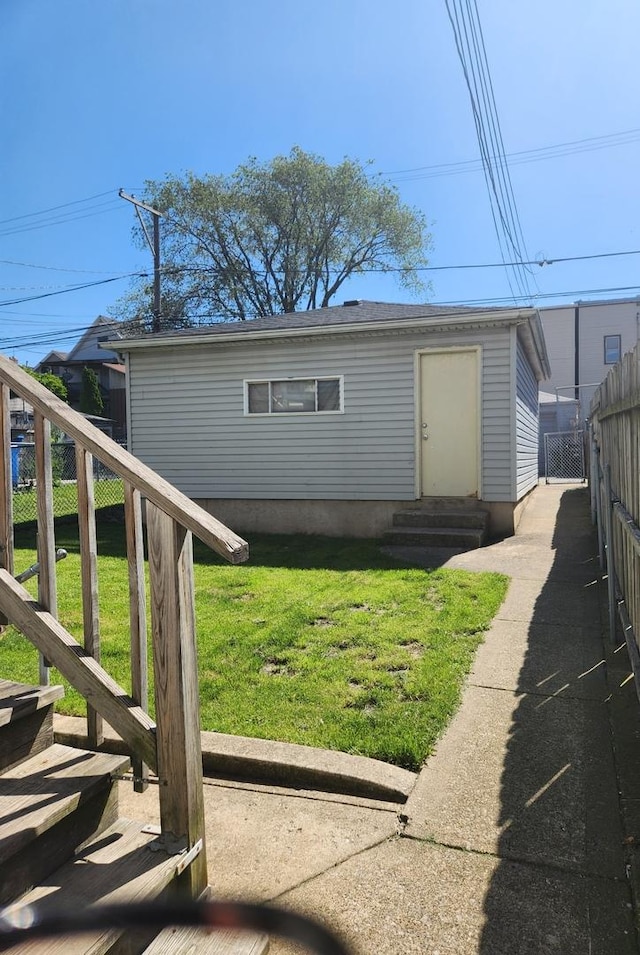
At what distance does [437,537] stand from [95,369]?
3776 cm

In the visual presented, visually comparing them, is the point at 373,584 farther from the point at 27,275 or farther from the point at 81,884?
the point at 27,275

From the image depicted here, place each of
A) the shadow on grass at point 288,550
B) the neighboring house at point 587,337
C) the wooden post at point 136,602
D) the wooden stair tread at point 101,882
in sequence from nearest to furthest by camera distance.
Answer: the wooden stair tread at point 101,882 → the wooden post at point 136,602 → the shadow on grass at point 288,550 → the neighboring house at point 587,337

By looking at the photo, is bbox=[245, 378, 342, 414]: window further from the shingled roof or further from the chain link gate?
the chain link gate

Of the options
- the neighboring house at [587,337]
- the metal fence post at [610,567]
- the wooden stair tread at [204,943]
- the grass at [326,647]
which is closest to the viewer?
the wooden stair tread at [204,943]

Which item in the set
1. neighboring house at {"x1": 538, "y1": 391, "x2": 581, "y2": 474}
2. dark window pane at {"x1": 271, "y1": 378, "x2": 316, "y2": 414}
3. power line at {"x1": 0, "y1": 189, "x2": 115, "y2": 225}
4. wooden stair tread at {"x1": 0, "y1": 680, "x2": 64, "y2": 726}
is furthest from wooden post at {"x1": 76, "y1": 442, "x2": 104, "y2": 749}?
power line at {"x1": 0, "y1": 189, "x2": 115, "y2": 225}

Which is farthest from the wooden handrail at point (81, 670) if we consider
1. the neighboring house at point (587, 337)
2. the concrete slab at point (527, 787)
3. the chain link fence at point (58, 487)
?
the neighboring house at point (587, 337)

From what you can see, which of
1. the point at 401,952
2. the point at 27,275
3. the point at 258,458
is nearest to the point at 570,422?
the point at 258,458

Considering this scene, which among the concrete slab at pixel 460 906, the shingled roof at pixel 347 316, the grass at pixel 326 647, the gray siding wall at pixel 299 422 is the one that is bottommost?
the concrete slab at pixel 460 906

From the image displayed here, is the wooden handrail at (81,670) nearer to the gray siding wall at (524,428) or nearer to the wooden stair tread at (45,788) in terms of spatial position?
the wooden stair tread at (45,788)

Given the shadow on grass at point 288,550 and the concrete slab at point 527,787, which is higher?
the shadow on grass at point 288,550

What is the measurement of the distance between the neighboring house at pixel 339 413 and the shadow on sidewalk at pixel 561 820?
478cm

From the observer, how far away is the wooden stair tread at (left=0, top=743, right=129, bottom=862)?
1.59 meters

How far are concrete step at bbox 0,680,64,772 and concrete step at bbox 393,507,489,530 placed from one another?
21.6ft

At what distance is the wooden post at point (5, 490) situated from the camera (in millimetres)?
2135
